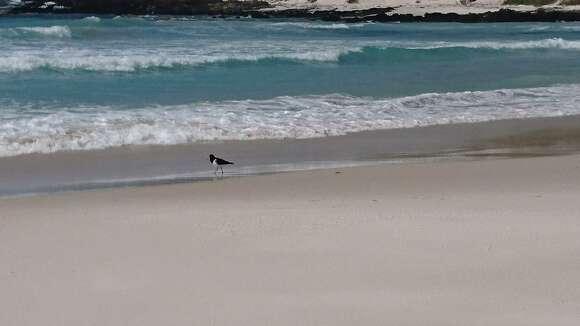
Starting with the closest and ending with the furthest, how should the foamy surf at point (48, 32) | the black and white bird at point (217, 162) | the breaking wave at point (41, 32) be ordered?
the black and white bird at point (217, 162)
the breaking wave at point (41, 32)
the foamy surf at point (48, 32)

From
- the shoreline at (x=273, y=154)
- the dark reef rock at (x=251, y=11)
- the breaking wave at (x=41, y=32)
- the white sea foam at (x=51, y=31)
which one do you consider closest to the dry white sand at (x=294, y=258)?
the shoreline at (x=273, y=154)

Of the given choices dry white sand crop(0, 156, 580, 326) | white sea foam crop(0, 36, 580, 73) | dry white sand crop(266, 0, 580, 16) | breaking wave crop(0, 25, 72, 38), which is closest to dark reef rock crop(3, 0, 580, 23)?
dry white sand crop(266, 0, 580, 16)

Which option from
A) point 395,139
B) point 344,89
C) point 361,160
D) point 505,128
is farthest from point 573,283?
point 344,89

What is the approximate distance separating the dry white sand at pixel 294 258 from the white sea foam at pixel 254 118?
2.75 m

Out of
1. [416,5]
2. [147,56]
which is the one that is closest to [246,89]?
[147,56]

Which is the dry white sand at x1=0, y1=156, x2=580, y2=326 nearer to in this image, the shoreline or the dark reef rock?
the shoreline

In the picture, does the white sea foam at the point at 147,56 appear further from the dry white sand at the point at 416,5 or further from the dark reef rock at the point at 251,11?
the dry white sand at the point at 416,5

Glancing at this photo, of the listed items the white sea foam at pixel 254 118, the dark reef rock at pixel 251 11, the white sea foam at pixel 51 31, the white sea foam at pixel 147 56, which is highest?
the white sea foam at pixel 254 118

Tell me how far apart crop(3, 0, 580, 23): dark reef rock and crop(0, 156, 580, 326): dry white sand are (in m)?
43.8

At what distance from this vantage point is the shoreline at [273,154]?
26.3ft

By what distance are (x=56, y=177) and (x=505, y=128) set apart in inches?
222

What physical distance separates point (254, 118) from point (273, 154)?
1882 mm

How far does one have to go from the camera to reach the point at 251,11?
6103cm

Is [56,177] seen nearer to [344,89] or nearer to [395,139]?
[395,139]
